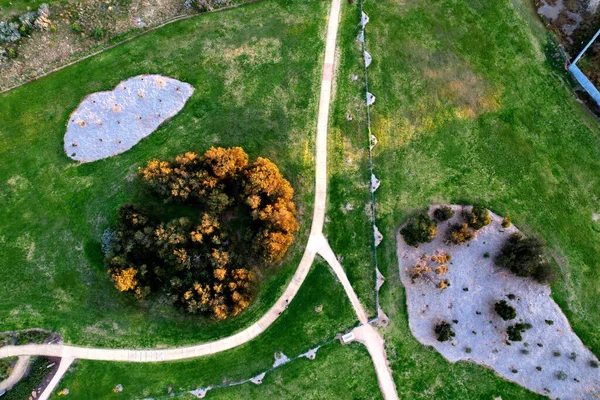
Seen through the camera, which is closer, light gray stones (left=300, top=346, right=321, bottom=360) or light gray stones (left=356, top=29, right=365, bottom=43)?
light gray stones (left=300, top=346, right=321, bottom=360)

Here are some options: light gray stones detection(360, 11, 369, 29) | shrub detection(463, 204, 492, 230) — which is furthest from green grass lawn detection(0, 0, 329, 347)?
shrub detection(463, 204, 492, 230)

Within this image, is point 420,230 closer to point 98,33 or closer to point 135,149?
point 135,149

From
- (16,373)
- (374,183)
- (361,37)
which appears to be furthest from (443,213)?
(16,373)

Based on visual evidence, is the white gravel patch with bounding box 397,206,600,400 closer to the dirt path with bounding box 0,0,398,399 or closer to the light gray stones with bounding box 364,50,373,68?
the dirt path with bounding box 0,0,398,399

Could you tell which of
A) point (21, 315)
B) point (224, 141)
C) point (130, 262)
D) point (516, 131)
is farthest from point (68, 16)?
point (516, 131)

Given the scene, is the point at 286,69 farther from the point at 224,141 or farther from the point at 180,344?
the point at 180,344

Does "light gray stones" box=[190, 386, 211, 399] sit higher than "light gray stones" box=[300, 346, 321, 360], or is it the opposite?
"light gray stones" box=[300, 346, 321, 360]

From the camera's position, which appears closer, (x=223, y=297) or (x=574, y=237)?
(x=223, y=297)
